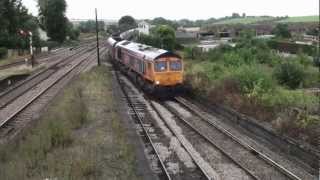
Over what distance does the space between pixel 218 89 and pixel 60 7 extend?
66.9 meters

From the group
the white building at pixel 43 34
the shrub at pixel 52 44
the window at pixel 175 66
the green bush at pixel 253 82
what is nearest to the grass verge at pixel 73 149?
the window at pixel 175 66

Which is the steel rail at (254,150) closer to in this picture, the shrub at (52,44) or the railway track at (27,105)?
the railway track at (27,105)

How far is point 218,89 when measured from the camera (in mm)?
25969

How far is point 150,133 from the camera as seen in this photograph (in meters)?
19.6

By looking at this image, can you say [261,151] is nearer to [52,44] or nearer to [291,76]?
[291,76]

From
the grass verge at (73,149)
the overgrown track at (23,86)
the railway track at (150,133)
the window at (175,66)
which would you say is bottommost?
the railway track at (150,133)

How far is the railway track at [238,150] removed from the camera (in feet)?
45.9

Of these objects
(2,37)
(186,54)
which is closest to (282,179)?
(186,54)

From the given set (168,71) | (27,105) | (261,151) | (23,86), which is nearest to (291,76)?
(168,71)

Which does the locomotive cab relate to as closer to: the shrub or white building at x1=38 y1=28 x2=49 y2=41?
the shrub

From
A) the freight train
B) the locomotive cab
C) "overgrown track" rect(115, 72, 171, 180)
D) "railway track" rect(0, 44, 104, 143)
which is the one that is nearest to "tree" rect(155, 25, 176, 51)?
"railway track" rect(0, 44, 104, 143)

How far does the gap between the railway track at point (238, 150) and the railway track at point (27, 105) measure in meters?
7.52

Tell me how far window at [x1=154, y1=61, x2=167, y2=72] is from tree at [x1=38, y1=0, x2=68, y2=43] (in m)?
61.5

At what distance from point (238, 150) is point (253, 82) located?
8.25 metres
